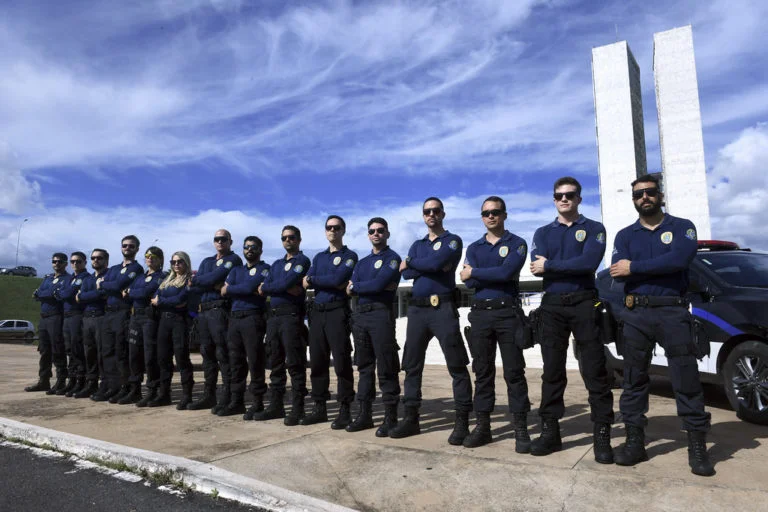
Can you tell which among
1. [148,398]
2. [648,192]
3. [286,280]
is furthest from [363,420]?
[148,398]

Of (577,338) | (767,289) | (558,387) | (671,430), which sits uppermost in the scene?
(767,289)

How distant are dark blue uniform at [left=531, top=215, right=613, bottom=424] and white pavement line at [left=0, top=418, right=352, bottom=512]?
186cm

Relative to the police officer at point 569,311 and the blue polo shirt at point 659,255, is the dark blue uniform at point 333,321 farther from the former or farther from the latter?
the blue polo shirt at point 659,255


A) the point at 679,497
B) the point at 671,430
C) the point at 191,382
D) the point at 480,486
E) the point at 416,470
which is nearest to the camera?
the point at 679,497

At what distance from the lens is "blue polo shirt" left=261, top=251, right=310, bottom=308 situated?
5.52m

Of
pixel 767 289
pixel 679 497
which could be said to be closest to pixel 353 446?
pixel 679 497

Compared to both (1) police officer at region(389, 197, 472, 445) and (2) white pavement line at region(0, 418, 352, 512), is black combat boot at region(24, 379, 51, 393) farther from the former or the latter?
(1) police officer at region(389, 197, 472, 445)

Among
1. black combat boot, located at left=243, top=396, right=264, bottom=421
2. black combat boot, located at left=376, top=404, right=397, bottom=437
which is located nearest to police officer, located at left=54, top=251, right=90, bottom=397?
black combat boot, located at left=243, top=396, right=264, bottom=421

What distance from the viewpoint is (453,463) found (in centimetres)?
385

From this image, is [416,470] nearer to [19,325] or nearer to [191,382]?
[191,382]

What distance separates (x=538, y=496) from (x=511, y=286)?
166cm

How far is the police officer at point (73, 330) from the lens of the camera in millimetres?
7918

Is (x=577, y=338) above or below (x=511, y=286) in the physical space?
below

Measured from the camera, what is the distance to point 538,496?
318cm
